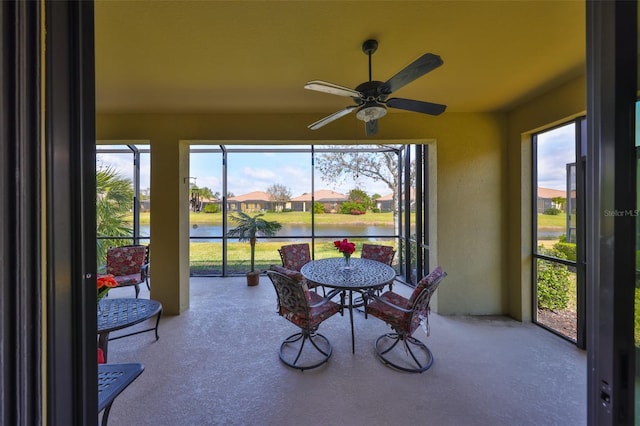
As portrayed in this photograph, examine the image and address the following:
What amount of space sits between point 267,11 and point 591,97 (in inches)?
69.3

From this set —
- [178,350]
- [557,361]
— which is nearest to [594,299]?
[557,361]

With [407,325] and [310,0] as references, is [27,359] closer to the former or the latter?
[310,0]

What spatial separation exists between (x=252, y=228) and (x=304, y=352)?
2.71 m

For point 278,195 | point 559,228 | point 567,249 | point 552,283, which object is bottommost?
point 552,283

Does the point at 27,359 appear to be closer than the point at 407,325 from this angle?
Yes

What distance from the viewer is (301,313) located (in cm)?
228

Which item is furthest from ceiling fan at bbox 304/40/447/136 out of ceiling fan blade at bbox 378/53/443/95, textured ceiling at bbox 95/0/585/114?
textured ceiling at bbox 95/0/585/114

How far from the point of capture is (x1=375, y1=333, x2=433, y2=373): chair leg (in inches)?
88.6

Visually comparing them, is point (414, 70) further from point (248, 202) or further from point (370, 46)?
point (248, 202)

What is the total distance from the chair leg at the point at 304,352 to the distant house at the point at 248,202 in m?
2.97

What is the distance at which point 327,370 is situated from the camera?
2232mm

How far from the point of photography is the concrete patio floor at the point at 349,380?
1.78 m

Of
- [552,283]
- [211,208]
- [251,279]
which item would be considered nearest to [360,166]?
[251,279]

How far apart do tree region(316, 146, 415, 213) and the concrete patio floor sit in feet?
9.37
